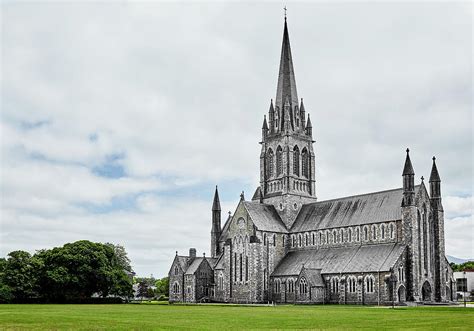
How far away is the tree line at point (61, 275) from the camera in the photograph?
8912cm

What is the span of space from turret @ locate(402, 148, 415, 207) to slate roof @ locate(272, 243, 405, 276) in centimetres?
597

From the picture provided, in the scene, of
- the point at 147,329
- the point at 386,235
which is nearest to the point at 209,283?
the point at 386,235

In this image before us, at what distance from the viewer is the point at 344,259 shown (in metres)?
89.6

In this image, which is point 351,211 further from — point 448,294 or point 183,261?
point 183,261

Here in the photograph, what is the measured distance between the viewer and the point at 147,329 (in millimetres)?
33656

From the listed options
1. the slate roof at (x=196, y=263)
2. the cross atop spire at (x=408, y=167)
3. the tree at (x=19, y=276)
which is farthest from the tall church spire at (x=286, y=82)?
the tree at (x=19, y=276)

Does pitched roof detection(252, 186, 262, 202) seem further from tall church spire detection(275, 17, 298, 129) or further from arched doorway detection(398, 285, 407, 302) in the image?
arched doorway detection(398, 285, 407, 302)

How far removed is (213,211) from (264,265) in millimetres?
20690

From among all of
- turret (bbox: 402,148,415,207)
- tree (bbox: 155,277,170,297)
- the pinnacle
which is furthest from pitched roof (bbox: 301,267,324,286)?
tree (bbox: 155,277,170,297)

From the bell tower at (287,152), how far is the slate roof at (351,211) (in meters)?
3.25

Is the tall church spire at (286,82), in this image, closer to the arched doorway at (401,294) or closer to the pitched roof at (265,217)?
the pitched roof at (265,217)

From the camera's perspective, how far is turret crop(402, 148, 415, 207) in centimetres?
8244

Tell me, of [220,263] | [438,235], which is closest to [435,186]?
[438,235]

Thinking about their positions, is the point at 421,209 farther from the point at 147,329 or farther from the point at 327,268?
the point at 147,329
